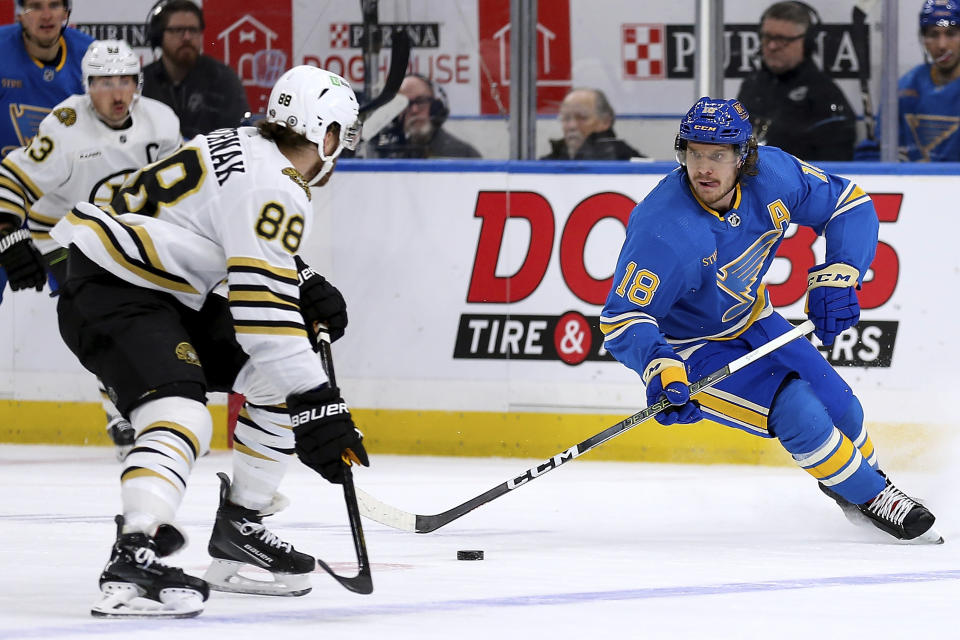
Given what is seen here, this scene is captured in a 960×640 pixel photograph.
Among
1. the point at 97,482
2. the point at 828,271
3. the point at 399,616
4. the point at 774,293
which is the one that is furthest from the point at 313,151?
the point at 774,293

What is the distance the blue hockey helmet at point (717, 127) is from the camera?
4234mm

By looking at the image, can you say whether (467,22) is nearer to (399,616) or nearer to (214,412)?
(214,412)

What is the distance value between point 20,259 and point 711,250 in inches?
103

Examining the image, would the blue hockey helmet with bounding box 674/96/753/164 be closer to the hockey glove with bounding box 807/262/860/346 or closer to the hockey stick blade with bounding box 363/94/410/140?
the hockey glove with bounding box 807/262/860/346

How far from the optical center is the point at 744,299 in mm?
4469

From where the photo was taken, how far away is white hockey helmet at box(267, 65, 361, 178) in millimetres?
3387

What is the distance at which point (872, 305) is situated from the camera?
592 cm

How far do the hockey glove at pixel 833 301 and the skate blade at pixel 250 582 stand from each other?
5.12ft

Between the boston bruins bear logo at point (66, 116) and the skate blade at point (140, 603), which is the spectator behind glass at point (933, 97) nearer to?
the boston bruins bear logo at point (66, 116)

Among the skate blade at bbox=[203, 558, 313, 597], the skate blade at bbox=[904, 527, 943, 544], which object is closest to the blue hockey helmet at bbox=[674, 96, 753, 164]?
the skate blade at bbox=[904, 527, 943, 544]

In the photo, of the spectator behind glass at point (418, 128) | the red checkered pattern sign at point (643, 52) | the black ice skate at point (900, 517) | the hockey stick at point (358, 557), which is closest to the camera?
the hockey stick at point (358, 557)

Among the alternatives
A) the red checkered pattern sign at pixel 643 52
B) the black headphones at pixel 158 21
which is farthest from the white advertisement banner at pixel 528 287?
the black headphones at pixel 158 21

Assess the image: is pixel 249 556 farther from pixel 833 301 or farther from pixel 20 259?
pixel 20 259

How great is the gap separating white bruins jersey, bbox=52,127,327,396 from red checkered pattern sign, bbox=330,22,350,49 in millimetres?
3136
